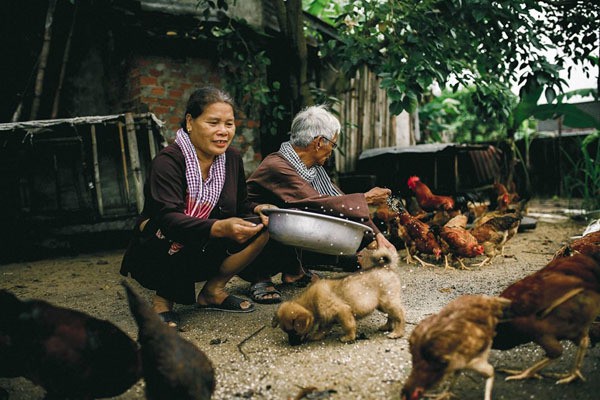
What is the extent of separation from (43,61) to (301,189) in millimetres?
5628

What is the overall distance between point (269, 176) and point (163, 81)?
4339 mm

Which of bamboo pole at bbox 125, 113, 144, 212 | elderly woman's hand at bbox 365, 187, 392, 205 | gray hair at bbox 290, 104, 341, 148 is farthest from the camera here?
bamboo pole at bbox 125, 113, 144, 212

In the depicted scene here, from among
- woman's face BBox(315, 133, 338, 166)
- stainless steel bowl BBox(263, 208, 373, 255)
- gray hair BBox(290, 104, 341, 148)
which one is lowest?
stainless steel bowl BBox(263, 208, 373, 255)

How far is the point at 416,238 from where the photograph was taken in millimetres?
5754

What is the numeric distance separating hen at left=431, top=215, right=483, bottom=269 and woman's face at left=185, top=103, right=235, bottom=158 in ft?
9.60

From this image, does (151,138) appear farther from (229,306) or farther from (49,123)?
(229,306)

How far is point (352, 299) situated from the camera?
3213mm

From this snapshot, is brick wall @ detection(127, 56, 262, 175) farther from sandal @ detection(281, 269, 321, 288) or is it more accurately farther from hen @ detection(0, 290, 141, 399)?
hen @ detection(0, 290, 141, 399)

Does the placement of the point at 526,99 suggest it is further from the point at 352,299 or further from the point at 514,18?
the point at 352,299

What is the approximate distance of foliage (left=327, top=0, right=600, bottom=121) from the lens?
4.85m

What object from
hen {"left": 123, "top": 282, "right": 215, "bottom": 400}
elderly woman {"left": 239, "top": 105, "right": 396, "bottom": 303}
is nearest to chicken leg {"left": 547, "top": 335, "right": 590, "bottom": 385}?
elderly woman {"left": 239, "top": 105, "right": 396, "bottom": 303}

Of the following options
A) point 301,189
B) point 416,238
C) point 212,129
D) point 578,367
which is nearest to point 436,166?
point 416,238

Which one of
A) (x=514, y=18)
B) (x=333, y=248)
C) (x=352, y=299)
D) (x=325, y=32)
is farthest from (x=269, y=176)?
(x=325, y=32)

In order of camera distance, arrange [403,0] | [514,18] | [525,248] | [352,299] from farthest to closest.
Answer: [525,248] → [403,0] → [514,18] → [352,299]
